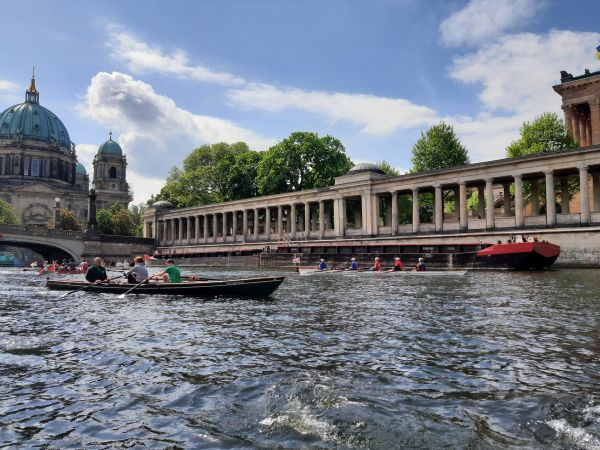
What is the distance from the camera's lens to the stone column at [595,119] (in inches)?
2690

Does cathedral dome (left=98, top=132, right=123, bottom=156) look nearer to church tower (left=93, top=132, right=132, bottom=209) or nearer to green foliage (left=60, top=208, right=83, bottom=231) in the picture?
church tower (left=93, top=132, right=132, bottom=209)

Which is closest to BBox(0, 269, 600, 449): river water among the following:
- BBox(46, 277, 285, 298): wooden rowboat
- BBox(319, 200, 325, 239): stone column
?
BBox(46, 277, 285, 298): wooden rowboat

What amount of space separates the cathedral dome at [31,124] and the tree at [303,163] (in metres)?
93.5

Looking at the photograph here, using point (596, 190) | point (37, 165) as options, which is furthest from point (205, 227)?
point (37, 165)

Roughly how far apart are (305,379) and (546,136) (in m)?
69.5

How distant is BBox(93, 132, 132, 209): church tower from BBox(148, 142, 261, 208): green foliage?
172ft

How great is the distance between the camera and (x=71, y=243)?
89.5 meters

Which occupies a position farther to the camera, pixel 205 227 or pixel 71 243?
pixel 205 227

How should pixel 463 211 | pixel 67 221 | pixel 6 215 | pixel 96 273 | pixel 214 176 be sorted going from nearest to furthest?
pixel 96 273 < pixel 463 211 < pixel 214 176 < pixel 67 221 < pixel 6 215

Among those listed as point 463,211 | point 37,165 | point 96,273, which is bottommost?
point 96,273

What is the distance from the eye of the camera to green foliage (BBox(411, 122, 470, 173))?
80000 mm

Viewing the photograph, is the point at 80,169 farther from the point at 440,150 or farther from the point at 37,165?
the point at 440,150

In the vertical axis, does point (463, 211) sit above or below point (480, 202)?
below

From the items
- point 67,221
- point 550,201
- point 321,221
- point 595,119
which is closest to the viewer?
point 550,201
